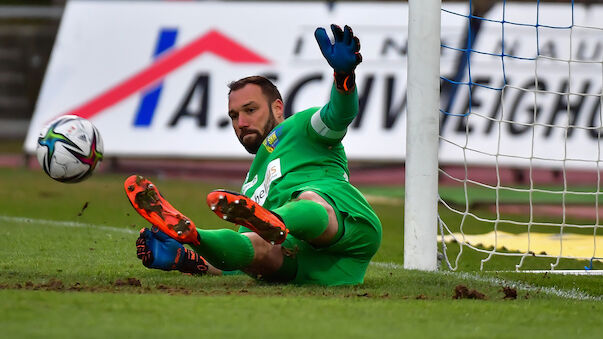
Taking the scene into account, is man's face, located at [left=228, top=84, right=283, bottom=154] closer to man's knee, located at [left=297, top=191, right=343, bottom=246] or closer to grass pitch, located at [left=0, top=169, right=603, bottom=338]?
man's knee, located at [left=297, top=191, right=343, bottom=246]


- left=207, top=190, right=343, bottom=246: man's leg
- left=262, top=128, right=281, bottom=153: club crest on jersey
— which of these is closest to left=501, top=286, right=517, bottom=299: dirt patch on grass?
left=207, top=190, right=343, bottom=246: man's leg

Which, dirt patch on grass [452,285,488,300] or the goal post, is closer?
dirt patch on grass [452,285,488,300]

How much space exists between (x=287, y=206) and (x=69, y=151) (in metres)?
1.32

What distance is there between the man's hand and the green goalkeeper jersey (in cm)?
13

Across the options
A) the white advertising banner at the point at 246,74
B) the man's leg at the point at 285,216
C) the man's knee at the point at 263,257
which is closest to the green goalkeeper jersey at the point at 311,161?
the man's leg at the point at 285,216

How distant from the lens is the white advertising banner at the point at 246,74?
38.1 feet

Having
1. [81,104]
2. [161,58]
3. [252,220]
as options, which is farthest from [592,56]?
[252,220]

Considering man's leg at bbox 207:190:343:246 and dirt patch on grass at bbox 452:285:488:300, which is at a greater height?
man's leg at bbox 207:190:343:246

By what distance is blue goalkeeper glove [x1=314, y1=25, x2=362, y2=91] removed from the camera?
3916 mm

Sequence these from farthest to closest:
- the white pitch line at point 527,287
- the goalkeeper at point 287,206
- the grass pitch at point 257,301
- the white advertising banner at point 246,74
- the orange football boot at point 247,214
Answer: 1. the white advertising banner at point 246,74
2. the white pitch line at point 527,287
3. the goalkeeper at point 287,206
4. the orange football boot at point 247,214
5. the grass pitch at point 257,301

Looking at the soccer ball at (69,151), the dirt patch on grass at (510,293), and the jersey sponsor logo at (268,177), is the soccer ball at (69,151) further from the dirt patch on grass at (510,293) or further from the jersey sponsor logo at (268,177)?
the dirt patch on grass at (510,293)

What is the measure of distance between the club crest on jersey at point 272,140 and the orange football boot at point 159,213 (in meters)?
0.73

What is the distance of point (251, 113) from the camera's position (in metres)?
4.47

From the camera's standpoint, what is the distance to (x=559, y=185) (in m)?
12.4
